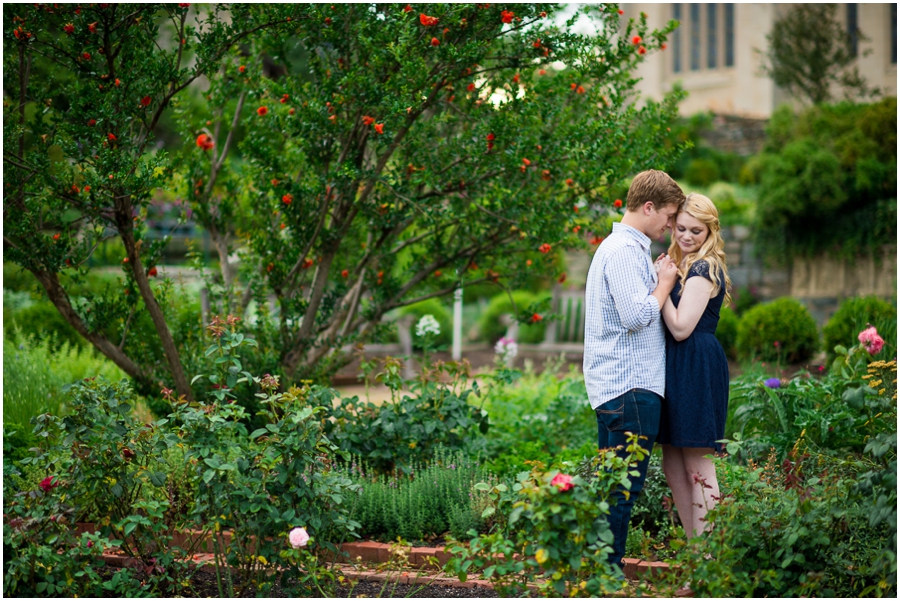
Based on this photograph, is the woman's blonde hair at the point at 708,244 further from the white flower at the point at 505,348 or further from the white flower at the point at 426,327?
the white flower at the point at 505,348

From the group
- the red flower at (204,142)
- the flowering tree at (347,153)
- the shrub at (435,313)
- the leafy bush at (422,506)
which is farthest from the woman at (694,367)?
the shrub at (435,313)

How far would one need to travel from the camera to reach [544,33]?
3867mm

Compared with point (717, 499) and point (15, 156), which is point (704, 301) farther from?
point (15, 156)

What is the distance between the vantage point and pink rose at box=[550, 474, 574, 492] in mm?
2373

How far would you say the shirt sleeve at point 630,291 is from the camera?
2.74 m

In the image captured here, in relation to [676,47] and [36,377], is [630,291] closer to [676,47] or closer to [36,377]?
[36,377]

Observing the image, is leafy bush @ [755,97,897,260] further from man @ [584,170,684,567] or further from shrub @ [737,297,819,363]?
man @ [584,170,684,567]

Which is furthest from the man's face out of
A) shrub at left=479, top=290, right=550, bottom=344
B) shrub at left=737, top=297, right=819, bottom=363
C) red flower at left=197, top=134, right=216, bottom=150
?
shrub at left=479, top=290, right=550, bottom=344

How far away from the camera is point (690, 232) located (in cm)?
299

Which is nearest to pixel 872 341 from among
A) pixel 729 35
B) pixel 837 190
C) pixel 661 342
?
pixel 661 342

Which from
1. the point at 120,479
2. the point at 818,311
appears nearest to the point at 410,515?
the point at 120,479

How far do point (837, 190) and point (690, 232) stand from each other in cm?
854

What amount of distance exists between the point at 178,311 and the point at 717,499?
3.47 meters

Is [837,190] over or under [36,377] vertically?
over
